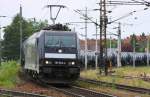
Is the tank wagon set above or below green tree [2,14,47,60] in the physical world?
below

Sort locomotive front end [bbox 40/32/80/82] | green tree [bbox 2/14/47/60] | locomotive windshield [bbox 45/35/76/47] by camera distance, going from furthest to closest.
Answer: green tree [bbox 2/14/47/60] < locomotive windshield [bbox 45/35/76/47] < locomotive front end [bbox 40/32/80/82]

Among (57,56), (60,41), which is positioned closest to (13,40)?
(60,41)

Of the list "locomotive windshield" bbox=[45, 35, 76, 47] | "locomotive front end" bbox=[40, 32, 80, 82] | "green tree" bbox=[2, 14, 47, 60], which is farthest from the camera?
"green tree" bbox=[2, 14, 47, 60]

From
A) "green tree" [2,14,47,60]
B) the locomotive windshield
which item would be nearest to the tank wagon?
the locomotive windshield

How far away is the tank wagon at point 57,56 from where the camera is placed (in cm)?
2841

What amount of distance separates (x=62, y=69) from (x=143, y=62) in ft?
207

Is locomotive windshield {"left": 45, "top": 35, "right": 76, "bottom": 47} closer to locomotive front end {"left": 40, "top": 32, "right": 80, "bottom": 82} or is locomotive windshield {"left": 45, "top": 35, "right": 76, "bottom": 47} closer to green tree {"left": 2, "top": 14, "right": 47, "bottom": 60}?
locomotive front end {"left": 40, "top": 32, "right": 80, "bottom": 82}

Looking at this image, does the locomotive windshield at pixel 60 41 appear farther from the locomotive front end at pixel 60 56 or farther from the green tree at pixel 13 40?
the green tree at pixel 13 40

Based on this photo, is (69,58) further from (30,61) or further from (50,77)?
(30,61)

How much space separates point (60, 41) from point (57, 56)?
107cm

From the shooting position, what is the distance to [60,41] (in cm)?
2906

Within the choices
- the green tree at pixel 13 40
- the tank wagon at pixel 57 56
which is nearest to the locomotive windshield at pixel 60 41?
the tank wagon at pixel 57 56

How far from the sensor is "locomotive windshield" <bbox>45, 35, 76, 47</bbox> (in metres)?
28.9

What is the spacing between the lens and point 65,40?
29156 mm
